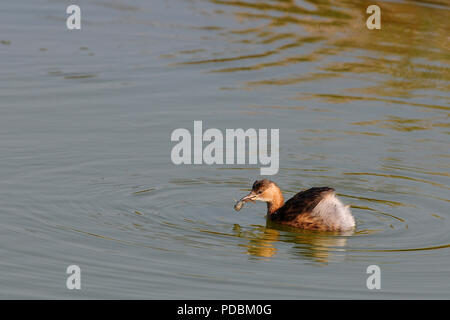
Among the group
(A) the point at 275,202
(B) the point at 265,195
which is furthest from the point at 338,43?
(B) the point at 265,195

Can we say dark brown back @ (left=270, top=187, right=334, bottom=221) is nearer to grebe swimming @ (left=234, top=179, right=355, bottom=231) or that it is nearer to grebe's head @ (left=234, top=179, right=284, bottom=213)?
grebe swimming @ (left=234, top=179, right=355, bottom=231)

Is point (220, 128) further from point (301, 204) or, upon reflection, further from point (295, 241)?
point (295, 241)

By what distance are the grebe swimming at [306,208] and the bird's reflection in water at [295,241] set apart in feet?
0.29

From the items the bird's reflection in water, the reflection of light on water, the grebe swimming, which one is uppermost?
the reflection of light on water

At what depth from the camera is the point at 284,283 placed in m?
10.4

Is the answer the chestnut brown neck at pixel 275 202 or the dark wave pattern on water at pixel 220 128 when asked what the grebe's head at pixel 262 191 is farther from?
the dark wave pattern on water at pixel 220 128

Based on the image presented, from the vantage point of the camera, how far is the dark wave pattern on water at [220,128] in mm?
10719

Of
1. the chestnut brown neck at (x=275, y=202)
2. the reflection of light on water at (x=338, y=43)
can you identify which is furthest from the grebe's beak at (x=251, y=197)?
the reflection of light on water at (x=338, y=43)

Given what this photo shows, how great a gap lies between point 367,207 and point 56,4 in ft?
A: 39.0

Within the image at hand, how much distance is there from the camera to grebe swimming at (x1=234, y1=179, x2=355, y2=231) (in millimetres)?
12070

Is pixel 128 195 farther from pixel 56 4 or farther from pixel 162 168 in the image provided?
pixel 56 4

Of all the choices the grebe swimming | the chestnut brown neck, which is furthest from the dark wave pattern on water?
the chestnut brown neck

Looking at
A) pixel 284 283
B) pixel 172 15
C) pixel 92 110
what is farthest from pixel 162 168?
pixel 172 15

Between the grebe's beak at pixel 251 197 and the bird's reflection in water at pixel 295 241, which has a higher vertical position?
the grebe's beak at pixel 251 197
